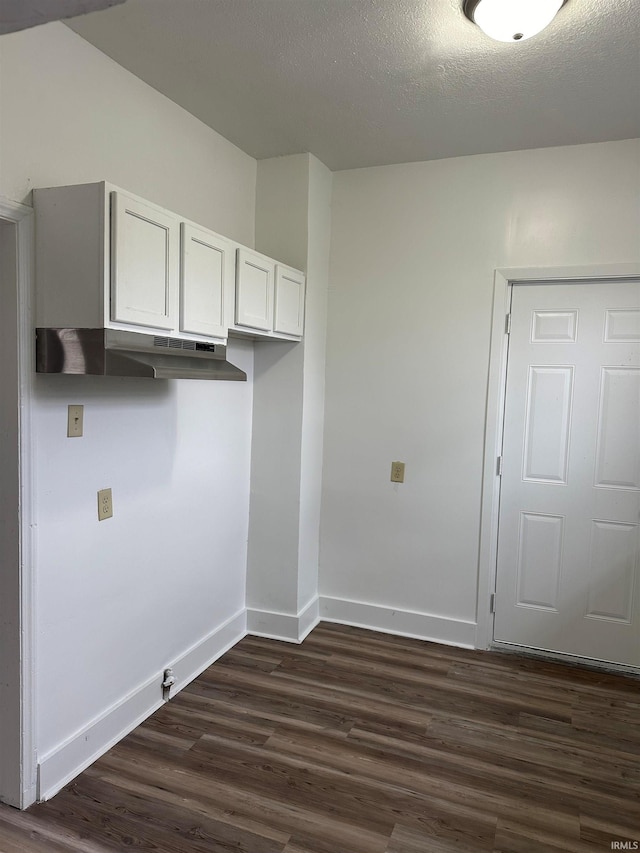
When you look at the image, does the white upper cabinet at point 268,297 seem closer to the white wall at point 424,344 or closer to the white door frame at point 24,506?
the white wall at point 424,344

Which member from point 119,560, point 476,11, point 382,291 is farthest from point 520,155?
point 119,560

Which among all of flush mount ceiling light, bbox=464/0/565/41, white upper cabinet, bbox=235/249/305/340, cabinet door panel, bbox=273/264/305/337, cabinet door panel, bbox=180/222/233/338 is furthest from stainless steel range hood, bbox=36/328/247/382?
flush mount ceiling light, bbox=464/0/565/41

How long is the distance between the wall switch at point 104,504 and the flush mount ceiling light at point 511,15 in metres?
2.15

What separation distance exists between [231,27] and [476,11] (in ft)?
2.77

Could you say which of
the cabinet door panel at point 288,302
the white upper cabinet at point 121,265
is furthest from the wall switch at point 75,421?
the cabinet door panel at point 288,302

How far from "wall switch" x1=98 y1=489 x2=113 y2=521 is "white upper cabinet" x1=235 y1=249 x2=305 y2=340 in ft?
3.10

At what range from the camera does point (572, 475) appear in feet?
10.6


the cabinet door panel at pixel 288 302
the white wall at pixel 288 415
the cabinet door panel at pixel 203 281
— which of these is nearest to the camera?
the cabinet door panel at pixel 203 281

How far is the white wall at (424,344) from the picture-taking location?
10.4 feet

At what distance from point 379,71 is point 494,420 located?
1.82m

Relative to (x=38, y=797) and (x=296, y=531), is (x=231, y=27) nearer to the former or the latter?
(x=296, y=531)

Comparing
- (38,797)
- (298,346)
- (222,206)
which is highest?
(222,206)

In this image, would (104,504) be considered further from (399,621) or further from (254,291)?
(399,621)

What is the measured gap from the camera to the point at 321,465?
146 inches
